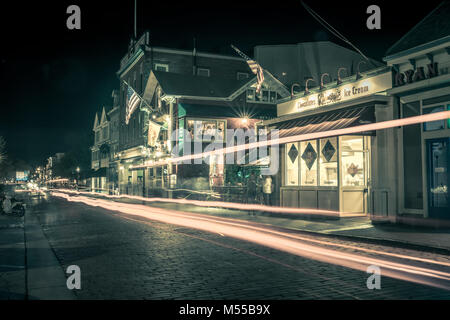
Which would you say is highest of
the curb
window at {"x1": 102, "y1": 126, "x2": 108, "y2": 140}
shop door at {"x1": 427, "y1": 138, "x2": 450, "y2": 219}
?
window at {"x1": 102, "y1": 126, "x2": 108, "y2": 140}

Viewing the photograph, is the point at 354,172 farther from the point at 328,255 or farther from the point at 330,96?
the point at 328,255

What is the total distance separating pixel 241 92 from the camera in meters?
34.5

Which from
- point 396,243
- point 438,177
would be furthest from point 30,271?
point 438,177

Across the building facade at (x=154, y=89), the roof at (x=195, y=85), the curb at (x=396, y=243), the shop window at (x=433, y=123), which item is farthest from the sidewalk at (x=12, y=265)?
the building facade at (x=154, y=89)

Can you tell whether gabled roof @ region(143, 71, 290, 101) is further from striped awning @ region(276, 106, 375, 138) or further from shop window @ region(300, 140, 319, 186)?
shop window @ region(300, 140, 319, 186)

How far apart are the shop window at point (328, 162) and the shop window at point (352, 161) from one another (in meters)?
0.33

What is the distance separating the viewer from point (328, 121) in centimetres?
1684

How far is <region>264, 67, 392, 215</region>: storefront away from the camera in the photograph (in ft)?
50.1

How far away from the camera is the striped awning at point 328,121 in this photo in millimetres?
15219

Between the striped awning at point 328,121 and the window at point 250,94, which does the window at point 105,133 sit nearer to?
the window at point 250,94

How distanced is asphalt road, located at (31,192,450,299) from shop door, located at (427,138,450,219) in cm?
399

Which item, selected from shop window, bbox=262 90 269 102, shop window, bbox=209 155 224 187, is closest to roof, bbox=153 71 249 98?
shop window, bbox=262 90 269 102

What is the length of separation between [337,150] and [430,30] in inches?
205
